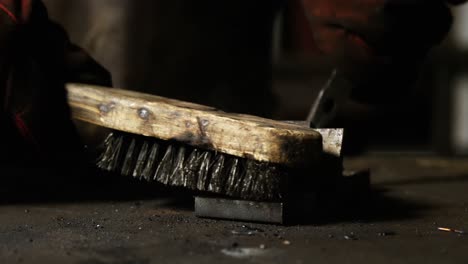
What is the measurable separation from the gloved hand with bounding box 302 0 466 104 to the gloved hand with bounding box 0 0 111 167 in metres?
0.68

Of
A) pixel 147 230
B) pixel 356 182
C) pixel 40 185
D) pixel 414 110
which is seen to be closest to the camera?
pixel 147 230

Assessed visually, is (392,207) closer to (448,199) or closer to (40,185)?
(448,199)

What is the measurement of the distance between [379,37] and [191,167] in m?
0.74

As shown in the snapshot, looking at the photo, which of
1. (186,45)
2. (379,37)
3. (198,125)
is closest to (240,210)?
(198,125)

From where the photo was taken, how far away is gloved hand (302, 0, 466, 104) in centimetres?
177

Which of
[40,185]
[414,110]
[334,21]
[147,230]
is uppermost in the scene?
[334,21]

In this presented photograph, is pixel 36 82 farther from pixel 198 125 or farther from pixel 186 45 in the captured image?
pixel 186 45

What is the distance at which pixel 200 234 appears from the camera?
120 cm

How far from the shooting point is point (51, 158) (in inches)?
58.5

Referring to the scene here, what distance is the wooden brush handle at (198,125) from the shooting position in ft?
3.96

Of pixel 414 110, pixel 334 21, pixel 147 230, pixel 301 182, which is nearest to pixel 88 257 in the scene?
pixel 147 230

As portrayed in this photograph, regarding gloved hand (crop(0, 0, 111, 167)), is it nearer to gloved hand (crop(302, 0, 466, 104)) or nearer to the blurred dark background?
the blurred dark background

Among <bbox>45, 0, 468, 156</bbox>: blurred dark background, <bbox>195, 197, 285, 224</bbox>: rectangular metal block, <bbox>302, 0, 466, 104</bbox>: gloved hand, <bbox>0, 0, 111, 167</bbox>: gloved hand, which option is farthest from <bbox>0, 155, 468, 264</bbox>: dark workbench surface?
<bbox>45, 0, 468, 156</bbox>: blurred dark background

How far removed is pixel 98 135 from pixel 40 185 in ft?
0.70
